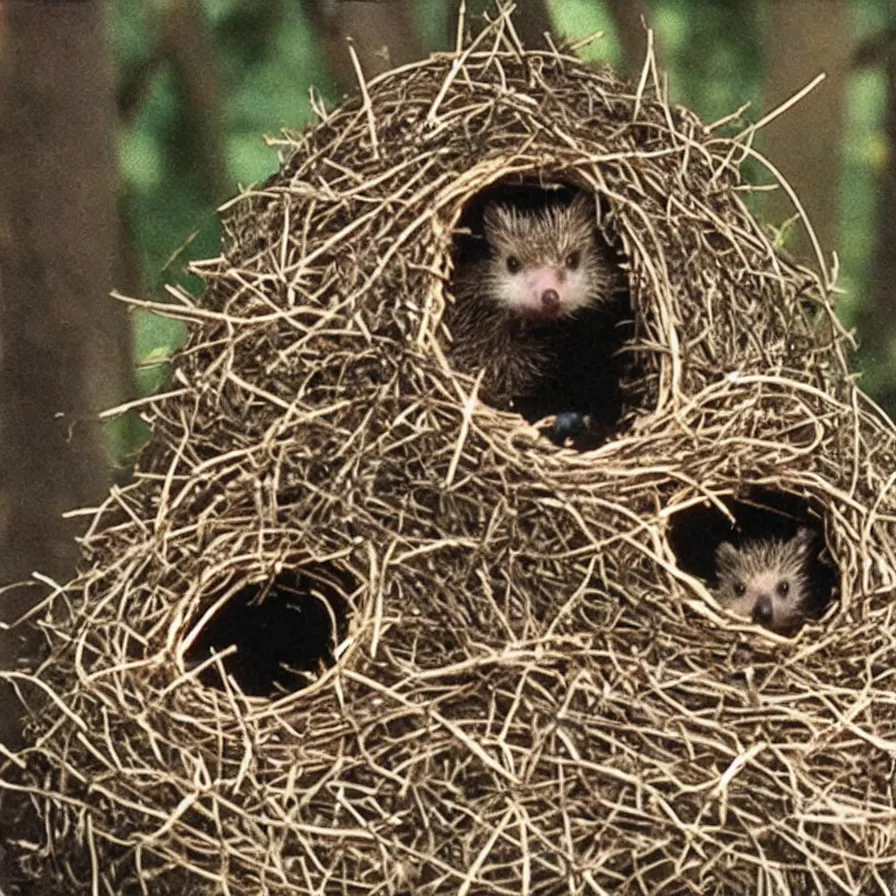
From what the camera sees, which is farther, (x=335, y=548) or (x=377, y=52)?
(x=377, y=52)

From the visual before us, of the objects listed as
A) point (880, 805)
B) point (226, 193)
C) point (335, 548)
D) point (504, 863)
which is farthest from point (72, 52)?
point (880, 805)

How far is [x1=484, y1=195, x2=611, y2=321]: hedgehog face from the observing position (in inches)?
82.4

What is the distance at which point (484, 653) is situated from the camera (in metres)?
1.70

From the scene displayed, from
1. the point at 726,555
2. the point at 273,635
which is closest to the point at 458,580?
the point at 273,635

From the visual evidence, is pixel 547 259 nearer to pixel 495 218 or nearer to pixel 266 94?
pixel 495 218

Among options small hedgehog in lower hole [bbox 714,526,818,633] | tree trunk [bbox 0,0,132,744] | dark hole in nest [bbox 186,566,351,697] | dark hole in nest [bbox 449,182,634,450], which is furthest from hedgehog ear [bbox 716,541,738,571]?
tree trunk [bbox 0,0,132,744]

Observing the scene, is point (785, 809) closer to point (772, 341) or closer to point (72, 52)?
point (772, 341)

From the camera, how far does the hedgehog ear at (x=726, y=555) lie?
2035mm

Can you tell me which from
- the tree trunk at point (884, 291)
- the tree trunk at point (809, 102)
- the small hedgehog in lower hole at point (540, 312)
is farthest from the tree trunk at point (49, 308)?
the tree trunk at point (884, 291)

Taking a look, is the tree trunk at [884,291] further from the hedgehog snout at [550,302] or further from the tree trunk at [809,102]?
the hedgehog snout at [550,302]

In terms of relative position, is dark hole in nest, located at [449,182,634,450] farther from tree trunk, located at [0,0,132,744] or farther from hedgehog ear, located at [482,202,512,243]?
tree trunk, located at [0,0,132,744]

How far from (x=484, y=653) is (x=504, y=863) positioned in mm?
196

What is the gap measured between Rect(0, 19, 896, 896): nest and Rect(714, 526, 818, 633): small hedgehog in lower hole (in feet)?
0.16

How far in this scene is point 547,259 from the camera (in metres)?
2.11
